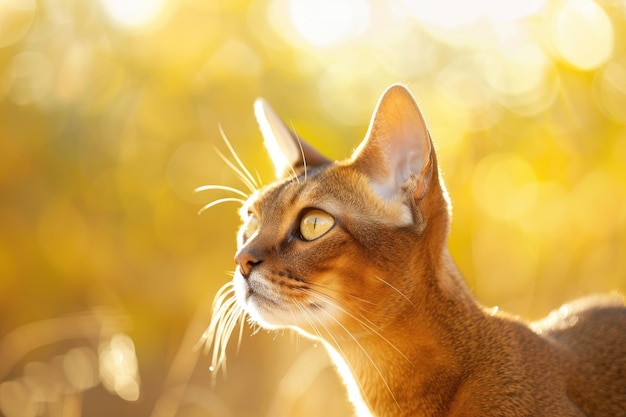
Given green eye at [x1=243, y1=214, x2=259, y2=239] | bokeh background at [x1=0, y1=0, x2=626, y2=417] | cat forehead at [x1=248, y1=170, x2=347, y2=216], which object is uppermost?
cat forehead at [x1=248, y1=170, x2=347, y2=216]

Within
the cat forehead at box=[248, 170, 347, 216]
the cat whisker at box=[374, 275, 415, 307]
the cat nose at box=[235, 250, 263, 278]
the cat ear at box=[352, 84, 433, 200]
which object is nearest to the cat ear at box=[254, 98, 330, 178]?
the cat forehead at box=[248, 170, 347, 216]

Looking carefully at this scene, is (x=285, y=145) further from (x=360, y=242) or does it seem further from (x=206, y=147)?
(x=206, y=147)

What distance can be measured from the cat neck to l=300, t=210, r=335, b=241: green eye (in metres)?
0.40

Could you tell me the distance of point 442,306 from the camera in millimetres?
2785

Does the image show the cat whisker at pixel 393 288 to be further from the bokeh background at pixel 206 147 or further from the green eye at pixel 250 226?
the bokeh background at pixel 206 147

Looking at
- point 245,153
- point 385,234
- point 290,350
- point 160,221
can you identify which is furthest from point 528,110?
point 385,234

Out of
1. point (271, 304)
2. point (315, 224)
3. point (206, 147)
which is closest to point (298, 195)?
point (315, 224)

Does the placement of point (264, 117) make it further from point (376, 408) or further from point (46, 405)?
point (46, 405)

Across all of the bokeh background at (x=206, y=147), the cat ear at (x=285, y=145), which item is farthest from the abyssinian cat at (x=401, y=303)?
the bokeh background at (x=206, y=147)

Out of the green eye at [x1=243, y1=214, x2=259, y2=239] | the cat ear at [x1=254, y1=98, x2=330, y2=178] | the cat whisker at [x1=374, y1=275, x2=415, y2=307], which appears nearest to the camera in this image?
the cat whisker at [x1=374, y1=275, x2=415, y2=307]

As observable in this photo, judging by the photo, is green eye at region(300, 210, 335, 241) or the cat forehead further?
the cat forehead

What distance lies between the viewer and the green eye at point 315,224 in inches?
108

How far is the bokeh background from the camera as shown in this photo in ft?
24.0

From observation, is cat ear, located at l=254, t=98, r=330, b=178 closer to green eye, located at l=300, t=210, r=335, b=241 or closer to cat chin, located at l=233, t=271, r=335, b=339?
green eye, located at l=300, t=210, r=335, b=241
